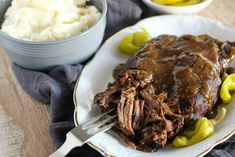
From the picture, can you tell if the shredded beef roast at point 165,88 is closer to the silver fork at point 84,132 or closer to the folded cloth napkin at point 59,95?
the silver fork at point 84,132

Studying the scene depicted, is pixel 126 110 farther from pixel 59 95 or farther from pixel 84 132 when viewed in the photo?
pixel 59 95

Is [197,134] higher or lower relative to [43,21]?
lower

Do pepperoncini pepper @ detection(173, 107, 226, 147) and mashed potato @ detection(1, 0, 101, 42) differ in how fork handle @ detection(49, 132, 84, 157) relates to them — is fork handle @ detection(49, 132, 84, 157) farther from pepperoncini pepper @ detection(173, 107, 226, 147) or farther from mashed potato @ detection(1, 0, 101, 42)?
mashed potato @ detection(1, 0, 101, 42)

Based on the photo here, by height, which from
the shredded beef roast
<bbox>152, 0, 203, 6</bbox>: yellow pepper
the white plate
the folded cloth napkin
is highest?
the shredded beef roast

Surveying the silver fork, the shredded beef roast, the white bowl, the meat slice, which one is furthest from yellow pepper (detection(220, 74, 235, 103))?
the white bowl

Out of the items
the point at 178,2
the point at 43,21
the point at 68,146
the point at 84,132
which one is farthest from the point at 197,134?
the point at 178,2

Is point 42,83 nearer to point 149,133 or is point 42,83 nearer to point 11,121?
point 11,121

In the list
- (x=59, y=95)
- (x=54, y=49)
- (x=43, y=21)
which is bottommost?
(x=59, y=95)
